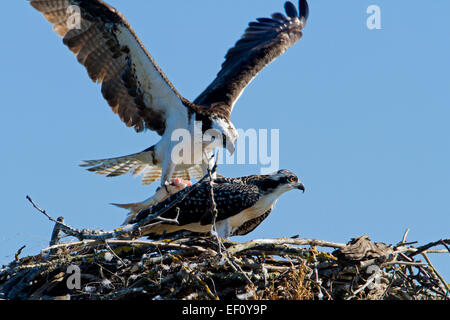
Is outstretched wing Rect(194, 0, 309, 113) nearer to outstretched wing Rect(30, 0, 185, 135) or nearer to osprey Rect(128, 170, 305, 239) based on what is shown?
outstretched wing Rect(30, 0, 185, 135)

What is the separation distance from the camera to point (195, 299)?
212 inches

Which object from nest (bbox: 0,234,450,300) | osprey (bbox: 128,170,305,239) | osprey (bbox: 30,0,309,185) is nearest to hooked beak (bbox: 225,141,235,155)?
osprey (bbox: 30,0,309,185)

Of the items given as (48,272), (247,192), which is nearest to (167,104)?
(247,192)

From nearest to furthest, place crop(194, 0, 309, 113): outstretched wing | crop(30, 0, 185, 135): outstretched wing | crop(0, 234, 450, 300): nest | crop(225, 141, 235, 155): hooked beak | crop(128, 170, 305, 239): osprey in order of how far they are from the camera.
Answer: crop(0, 234, 450, 300): nest → crop(128, 170, 305, 239): osprey → crop(30, 0, 185, 135): outstretched wing → crop(225, 141, 235, 155): hooked beak → crop(194, 0, 309, 113): outstretched wing

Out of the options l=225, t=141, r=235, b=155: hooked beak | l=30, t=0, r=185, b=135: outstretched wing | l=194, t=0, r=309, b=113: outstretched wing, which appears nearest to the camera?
l=30, t=0, r=185, b=135: outstretched wing

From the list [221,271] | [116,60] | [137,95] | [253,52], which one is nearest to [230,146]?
[137,95]

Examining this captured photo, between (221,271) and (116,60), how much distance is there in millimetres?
3826

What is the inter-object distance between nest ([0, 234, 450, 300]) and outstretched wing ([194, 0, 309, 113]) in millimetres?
3502

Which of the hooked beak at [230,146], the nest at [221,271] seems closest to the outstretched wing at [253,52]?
the hooked beak at [230,146]

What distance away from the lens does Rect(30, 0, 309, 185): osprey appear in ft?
26.7

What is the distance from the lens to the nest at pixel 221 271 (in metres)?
5.49

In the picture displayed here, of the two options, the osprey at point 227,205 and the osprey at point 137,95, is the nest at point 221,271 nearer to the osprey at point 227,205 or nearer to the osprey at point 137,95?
the osprey at point 227,205

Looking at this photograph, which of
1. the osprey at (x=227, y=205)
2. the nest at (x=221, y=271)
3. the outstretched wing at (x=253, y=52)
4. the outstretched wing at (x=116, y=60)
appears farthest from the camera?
the outstretched wing at (x=253, y=52)

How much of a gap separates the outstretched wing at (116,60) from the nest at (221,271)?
118 inches
